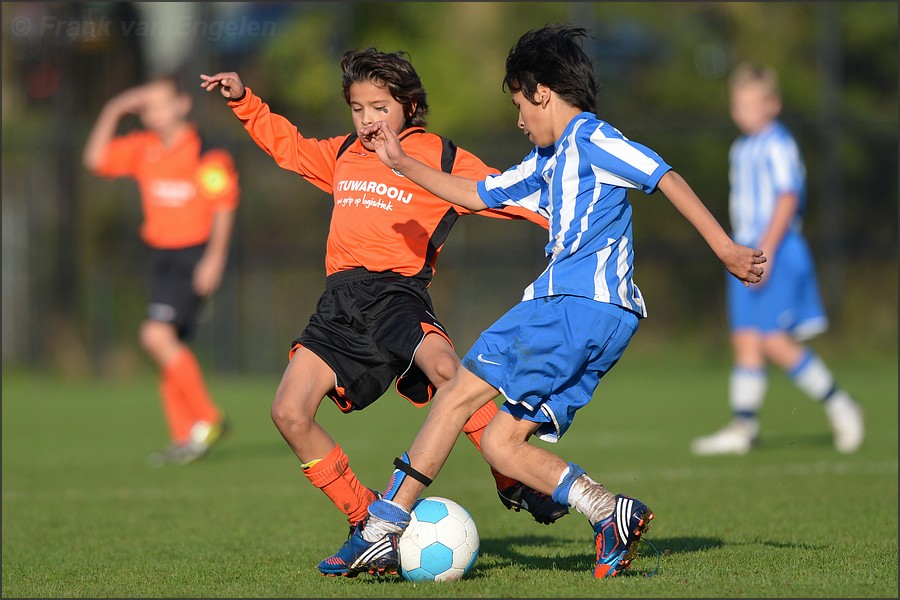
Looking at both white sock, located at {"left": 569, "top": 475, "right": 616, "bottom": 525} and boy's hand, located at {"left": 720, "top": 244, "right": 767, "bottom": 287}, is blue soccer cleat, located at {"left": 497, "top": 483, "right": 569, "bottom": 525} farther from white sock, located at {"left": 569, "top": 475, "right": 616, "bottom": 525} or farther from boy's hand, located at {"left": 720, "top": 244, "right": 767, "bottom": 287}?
boy's hand, located at {"left": 720, "top": 244, "right": 767, "bottom": 287}

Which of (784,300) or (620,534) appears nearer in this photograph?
(620,534)

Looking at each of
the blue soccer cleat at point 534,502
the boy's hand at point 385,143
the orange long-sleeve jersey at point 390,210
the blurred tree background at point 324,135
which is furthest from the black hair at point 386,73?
the blurred tree background at point 324,135

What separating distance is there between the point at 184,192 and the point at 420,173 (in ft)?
17.4

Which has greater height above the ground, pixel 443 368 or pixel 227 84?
pixel 227 84

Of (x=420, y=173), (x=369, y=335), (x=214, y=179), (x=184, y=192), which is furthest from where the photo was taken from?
(x=184, y=192)

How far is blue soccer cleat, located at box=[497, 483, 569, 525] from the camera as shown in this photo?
4.68m

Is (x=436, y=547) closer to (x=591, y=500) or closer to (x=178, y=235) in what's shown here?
(x=591, y=500)

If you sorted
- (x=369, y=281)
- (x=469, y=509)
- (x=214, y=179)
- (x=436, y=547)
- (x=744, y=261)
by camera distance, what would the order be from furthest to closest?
(x=214, y=179) < (x=469, y=509) < (x=369, y=281) < (x=436, y=547) < (x=744, y=261)

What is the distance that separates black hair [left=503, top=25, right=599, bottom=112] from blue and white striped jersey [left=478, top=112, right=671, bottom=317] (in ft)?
0.33

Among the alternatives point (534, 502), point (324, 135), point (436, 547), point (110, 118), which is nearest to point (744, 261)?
point (534, 502)

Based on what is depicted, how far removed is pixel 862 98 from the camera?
16.9m

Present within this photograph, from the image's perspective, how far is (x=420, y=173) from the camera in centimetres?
448

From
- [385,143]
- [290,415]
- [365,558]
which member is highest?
[385,143]

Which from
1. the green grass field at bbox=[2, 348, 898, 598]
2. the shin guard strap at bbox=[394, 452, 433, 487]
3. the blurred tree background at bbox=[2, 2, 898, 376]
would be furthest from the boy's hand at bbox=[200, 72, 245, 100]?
the blurred tree background at bbox=[2, 2, 898, 376]
